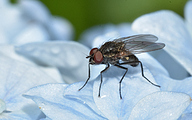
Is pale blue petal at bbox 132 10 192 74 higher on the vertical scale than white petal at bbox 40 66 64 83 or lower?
higher

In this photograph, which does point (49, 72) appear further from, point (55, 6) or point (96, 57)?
point (55, 6)

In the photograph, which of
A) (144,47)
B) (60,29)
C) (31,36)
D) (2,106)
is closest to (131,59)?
(144,47)

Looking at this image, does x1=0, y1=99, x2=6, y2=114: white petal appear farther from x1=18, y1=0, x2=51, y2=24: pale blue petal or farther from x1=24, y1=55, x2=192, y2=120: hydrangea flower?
x1=18, y1=0, x2=51, y2=24: pale blue petal

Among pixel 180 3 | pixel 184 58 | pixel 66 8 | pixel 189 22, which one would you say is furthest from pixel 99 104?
pixel 66 8

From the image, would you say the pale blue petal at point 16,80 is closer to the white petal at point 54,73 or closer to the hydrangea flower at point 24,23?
the white petal at point 54,73

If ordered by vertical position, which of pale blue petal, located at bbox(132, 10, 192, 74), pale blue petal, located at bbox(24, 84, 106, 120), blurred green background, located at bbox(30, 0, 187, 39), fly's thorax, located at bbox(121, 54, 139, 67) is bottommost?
blurred green background, located at bbox(30, 0, 187, 39)

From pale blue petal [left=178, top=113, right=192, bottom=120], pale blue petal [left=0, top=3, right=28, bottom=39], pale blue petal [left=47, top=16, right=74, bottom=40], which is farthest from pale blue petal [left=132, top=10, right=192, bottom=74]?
pale blue petal [left=47, top=16, right=74, bottom=40]
